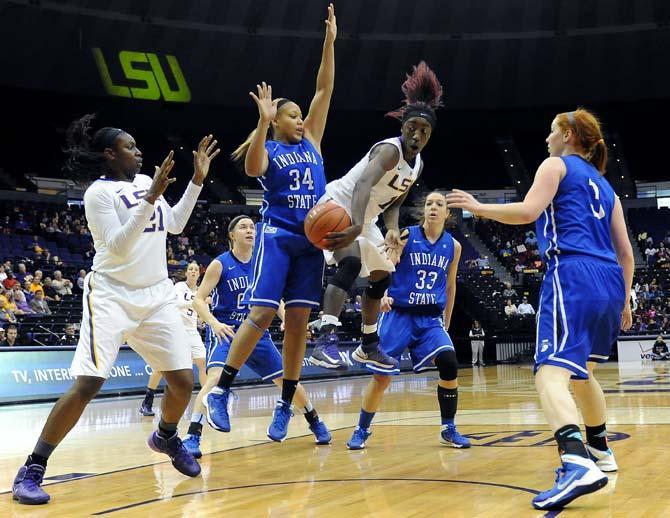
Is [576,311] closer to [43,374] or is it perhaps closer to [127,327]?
[127,327]

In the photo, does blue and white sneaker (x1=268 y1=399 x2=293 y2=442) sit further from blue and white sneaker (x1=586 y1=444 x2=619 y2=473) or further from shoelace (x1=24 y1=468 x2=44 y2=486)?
blue and white sneaker (x1=586 y1=444 x2=619 y2=473)

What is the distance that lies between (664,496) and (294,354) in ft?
8.71

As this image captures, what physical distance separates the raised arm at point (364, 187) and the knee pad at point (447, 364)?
190 centimetres

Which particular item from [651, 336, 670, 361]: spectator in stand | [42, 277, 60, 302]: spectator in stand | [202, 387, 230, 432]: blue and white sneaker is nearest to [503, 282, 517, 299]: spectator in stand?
[651, 336, 670, 361]: spectator in stand

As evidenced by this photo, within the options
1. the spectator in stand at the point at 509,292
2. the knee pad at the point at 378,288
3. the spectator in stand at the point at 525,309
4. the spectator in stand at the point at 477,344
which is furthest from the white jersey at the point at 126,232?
the spectator in stand at the point at 509,292

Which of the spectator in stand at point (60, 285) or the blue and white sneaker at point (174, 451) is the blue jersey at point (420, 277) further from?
the spectator in stand at point (60, 285)

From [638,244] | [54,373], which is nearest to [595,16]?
[638,244]

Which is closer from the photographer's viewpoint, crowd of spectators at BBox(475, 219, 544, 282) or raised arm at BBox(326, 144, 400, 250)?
raised arm at BBox(326, 144, 400, 250)

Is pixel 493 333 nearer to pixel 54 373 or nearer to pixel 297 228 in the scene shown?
pixel 54 373

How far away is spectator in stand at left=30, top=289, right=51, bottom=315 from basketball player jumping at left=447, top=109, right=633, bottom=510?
12.5m

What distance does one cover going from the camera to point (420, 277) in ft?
22.4

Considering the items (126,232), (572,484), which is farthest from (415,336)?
(572,484)

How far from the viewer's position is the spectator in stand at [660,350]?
2161 cm

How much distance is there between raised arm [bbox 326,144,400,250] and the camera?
200 inches
